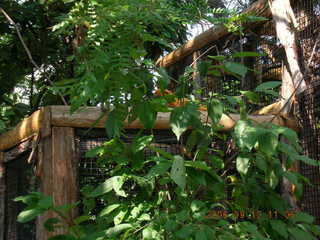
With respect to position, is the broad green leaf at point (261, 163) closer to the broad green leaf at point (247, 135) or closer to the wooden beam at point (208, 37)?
the broad green leaf at point (247, 135)

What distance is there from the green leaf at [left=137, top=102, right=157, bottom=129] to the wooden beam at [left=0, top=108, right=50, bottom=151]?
1217 mm

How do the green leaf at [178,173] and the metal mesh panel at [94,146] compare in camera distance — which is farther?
the metal mesh panel at [94,146]

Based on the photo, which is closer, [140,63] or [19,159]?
[140,63]

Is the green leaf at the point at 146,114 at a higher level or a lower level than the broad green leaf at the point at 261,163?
higher

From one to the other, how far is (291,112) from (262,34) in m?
0.56

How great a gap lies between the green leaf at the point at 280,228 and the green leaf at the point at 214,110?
43 centimetres

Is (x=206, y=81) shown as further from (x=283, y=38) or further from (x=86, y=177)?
(x=86, y=177)

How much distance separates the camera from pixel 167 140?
2.85m

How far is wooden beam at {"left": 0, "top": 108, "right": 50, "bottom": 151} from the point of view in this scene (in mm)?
2742

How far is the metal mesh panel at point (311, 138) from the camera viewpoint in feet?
8.85

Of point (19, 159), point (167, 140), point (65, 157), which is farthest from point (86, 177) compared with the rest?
point (19, 159)

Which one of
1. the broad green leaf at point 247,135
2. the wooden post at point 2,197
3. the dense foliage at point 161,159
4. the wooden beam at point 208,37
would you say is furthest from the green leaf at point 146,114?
the wooden post at point 2,197

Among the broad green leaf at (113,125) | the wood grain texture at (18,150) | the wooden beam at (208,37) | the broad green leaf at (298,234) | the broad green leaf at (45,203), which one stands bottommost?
the broad green leaf at (298,234)

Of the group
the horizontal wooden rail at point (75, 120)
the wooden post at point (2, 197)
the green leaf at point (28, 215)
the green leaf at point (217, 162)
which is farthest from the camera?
the wooden post at point (2, 197)
